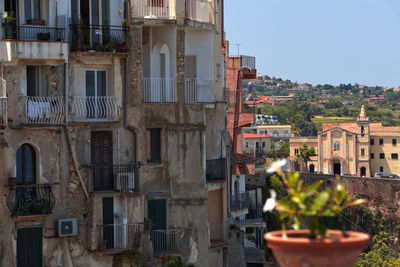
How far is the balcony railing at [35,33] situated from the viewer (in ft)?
94.0

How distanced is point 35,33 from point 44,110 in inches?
97.0

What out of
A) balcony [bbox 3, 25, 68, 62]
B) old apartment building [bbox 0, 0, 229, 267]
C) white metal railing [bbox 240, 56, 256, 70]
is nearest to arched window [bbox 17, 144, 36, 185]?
old apartment building [bbox 0, 0, 229, 267]

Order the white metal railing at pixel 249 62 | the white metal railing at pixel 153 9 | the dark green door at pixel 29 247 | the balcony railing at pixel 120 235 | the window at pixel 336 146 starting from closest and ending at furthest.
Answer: the dark green door at pixel 29 247
the balcony railing at pixel 120 235
the white metal railing at pixel 153 9
the white metal railing at pixel 249 62
the window at pixel 336 146

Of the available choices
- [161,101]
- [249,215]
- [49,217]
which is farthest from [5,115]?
[249,215]

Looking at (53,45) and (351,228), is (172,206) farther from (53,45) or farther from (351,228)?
(351,228)

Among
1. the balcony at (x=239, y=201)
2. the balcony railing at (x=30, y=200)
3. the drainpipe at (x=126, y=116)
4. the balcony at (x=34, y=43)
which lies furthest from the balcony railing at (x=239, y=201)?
the balcony at (x=34, y=43)

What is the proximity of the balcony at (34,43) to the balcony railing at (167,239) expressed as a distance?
6470mm

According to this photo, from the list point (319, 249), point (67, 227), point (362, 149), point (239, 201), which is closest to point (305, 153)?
point (362, 149)

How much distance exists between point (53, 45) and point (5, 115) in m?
2.58

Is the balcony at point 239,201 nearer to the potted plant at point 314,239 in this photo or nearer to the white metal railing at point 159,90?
the white metal railing at point 159,90

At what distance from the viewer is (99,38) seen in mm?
29844

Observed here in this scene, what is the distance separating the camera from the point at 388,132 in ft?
478

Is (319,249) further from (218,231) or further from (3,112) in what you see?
(218,231)

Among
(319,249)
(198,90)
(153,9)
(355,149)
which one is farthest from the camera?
(355,149)
